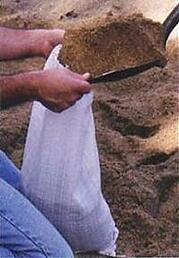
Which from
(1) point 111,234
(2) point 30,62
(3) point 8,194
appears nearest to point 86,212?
(1) point 111,234

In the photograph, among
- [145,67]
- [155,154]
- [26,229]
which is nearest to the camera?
[26,229]

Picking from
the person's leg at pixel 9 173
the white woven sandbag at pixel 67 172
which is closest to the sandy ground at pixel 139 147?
the white woven sandbag at pixel 67 172

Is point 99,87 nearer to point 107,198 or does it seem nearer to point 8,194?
point 107,198

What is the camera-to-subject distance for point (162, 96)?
9.10 feet

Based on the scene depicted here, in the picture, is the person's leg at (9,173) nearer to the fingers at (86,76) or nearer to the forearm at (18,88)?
the forearm at (18,88)

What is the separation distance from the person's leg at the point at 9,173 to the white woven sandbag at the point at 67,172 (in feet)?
0.20

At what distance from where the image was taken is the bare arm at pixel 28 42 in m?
2.10

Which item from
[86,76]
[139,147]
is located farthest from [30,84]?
[139,147]

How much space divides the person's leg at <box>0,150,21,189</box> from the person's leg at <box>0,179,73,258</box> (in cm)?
23

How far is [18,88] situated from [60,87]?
0.10 metres

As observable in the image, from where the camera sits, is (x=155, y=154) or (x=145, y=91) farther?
(x=145, y=91)

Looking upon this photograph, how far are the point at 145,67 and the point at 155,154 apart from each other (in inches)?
22.4

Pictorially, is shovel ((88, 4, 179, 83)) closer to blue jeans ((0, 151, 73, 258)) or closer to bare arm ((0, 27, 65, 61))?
bare arm ((0, 27, 65, 61))

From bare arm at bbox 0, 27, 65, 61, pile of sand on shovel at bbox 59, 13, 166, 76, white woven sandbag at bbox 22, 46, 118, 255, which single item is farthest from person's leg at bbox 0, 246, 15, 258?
bare arm at bbox 0, 27, 65, 61
